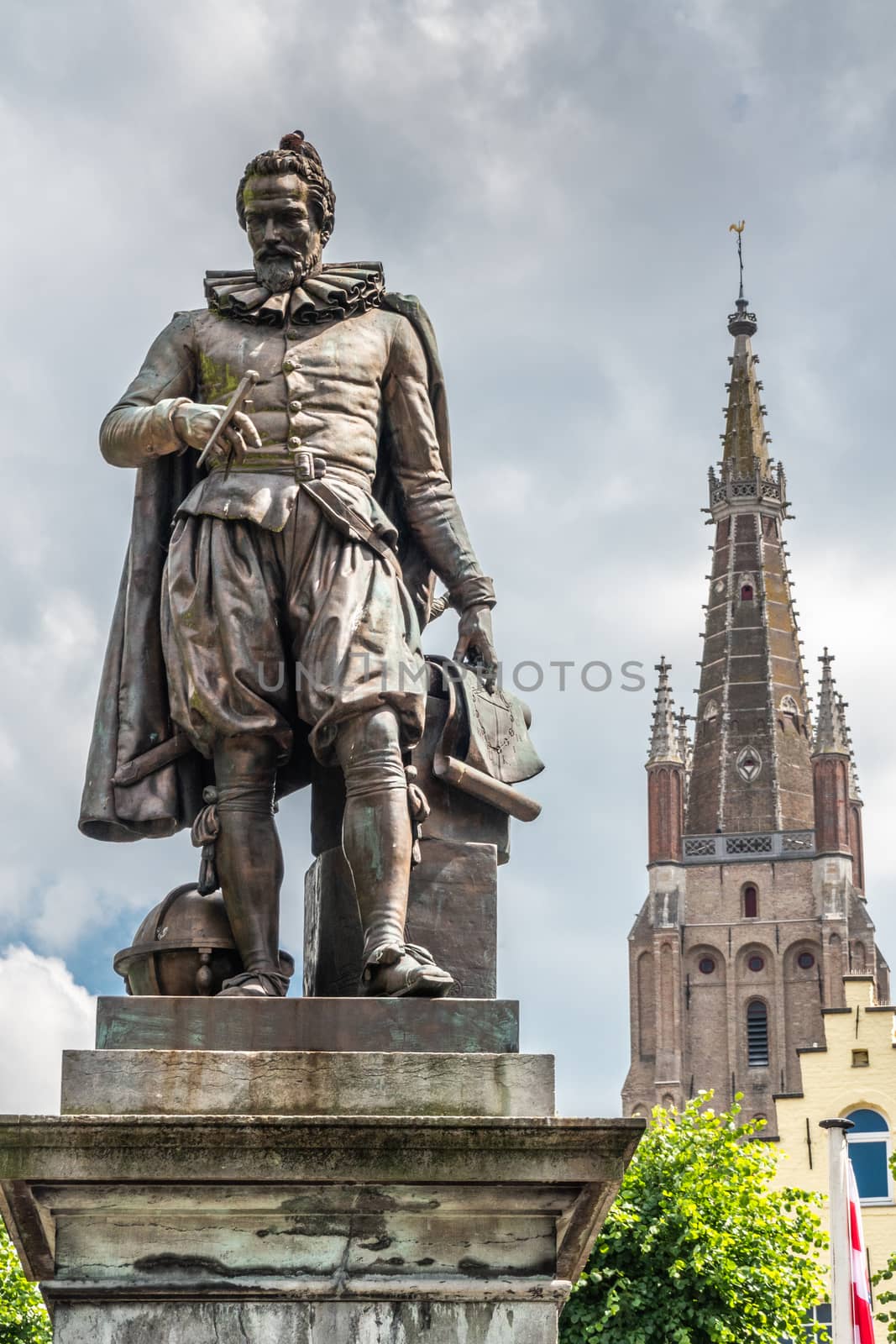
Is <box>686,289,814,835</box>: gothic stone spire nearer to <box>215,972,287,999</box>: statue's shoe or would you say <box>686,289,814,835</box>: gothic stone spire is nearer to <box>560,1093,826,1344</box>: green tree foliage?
<box>560,1093,826,1344</box>: green tree foliage

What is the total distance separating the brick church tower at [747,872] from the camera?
118562 millimetres

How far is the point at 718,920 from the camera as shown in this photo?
122 m

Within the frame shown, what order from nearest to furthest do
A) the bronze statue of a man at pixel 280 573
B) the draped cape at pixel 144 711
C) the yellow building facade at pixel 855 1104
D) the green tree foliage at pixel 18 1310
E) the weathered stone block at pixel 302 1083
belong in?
the weathered stone block at pixel 302 1083, the bronze statue of a man at pixel 280 573, the draped cape at pixel 144 711, the green tree foliage at pixel 18 1310, the yellow building facade at pixel 855 1104

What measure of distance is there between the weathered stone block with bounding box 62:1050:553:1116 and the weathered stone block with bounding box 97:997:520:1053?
0.40 ft

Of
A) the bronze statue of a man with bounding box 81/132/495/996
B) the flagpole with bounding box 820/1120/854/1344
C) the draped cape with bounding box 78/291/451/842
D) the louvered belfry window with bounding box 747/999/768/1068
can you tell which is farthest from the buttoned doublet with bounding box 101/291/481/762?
the louvered belfry window with bounding box 747/999/768/1068

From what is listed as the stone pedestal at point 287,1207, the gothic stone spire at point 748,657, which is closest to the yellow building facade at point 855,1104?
the stone pedestal at point 287,1207

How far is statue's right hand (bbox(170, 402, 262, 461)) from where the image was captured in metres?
7.54

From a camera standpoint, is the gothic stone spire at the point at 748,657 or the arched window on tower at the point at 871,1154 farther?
the gothic stone spire at the point at 748,657

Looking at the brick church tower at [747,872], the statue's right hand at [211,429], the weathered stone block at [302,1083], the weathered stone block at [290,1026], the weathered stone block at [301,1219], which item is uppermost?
the brick church tower at [747,872]

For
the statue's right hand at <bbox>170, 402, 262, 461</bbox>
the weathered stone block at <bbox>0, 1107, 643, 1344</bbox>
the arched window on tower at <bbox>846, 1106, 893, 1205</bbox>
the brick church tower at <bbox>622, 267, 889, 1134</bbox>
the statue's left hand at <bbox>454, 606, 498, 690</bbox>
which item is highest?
the brick church tower at <bbox>622, 267, 889, 1134</bbox>

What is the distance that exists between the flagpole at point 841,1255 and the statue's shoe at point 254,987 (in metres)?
16.9

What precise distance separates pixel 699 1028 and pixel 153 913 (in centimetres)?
11432

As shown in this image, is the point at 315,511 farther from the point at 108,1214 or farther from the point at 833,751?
the point at 833,751

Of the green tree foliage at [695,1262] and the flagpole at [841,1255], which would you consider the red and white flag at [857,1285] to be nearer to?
the flagpole at [841,1255]
